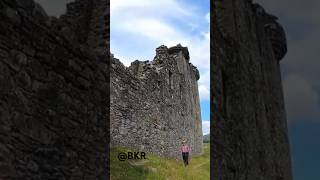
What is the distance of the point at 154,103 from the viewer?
80.1ft

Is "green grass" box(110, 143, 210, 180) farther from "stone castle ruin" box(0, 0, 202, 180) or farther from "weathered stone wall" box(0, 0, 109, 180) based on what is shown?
"weathered stone wall" box(0, 0, 109, 180)

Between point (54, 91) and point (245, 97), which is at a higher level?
point (245, 97)

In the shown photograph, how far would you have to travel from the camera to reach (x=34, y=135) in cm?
662

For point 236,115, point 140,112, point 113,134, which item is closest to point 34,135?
point 236,115

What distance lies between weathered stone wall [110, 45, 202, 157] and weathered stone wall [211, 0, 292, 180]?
5.74 meters

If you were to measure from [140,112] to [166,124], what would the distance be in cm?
299

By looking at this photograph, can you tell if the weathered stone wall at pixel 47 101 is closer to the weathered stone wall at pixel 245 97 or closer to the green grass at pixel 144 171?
the weathered stone wall at pixel 245 97

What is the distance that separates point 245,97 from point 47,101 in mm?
8734

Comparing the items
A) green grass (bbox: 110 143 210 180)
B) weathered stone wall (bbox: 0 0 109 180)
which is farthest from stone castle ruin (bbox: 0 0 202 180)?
green grass (bbox: 110 143 210 180)

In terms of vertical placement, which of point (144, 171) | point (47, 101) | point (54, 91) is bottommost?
point (144, 171)

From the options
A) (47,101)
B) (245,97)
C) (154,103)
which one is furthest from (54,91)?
(154,103)

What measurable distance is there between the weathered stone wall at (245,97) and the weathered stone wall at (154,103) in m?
5.74

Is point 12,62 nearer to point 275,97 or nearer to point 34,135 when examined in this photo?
point 34,135

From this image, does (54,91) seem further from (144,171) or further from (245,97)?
(144,171)
